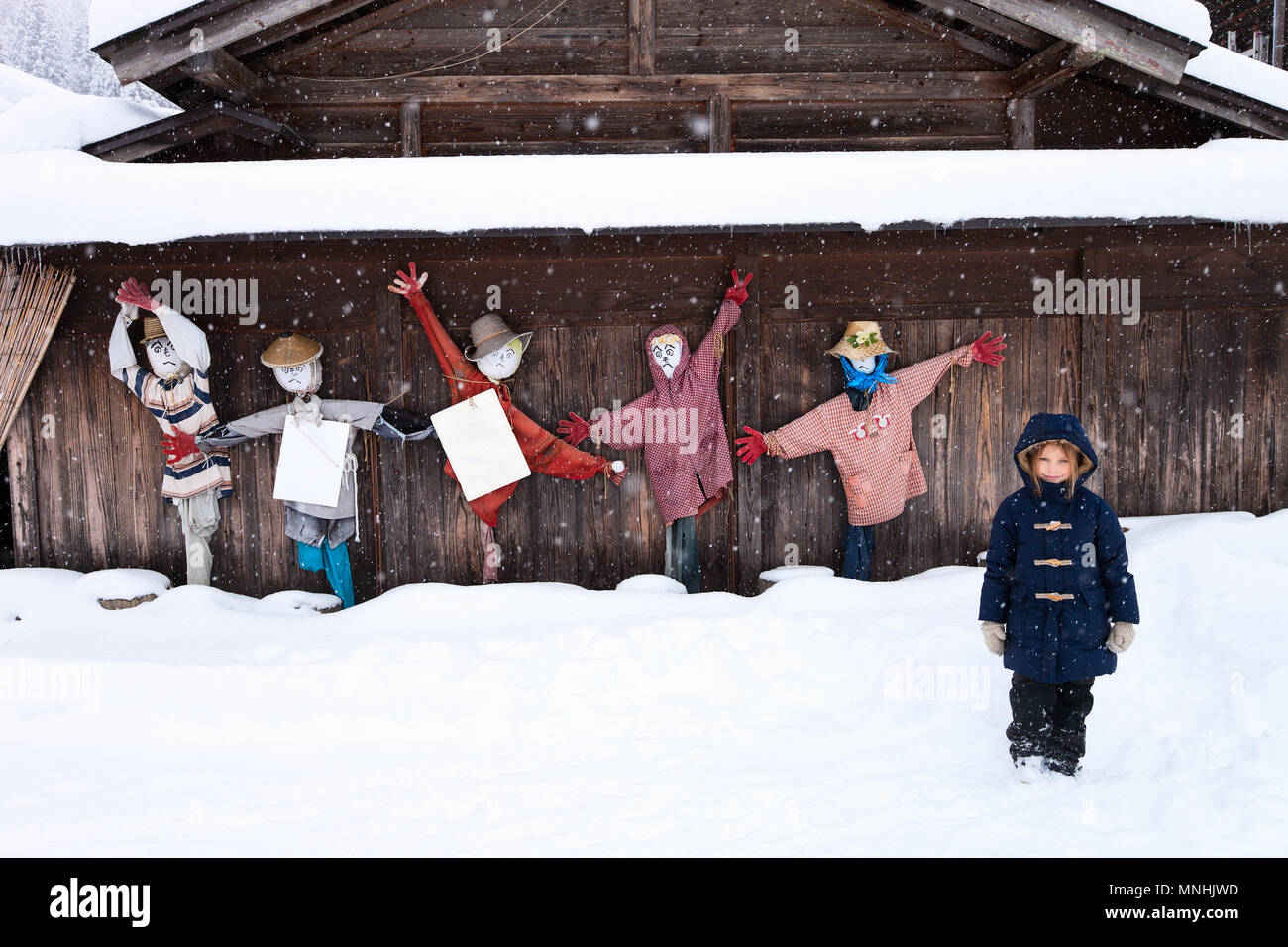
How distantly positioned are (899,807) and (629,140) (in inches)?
188

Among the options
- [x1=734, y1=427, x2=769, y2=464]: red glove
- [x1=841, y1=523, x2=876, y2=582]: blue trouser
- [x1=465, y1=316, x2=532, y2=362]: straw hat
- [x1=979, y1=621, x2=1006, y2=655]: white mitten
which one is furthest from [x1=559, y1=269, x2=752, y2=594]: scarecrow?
[x1=979, y1=621, x2=1006, y2=655]: white mitten

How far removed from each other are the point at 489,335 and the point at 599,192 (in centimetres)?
113

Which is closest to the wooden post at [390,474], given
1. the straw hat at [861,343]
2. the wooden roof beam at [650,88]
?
the wooden roof beam at [650,88]

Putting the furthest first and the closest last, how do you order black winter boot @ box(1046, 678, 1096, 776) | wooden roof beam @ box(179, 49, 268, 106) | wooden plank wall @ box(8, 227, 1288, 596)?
wooden plank wall @ box(8, 227, 1288, 596) < wooden roof beam @ box(179, 49, 268, 106) < black winter boot @ box(1046, 678, 1096, 776)

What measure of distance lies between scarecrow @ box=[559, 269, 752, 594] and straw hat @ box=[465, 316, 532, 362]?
66cm

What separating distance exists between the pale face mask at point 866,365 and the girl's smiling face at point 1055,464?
6.93 ft

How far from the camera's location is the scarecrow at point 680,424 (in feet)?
16.5

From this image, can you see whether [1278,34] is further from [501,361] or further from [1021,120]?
[501,361]

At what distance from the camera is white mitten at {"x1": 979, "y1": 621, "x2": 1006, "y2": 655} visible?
3201mm

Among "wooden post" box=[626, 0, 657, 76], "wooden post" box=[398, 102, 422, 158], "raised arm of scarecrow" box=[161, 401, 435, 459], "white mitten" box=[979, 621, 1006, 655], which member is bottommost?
"white mitten" box=[979, 621, 1006, 655]

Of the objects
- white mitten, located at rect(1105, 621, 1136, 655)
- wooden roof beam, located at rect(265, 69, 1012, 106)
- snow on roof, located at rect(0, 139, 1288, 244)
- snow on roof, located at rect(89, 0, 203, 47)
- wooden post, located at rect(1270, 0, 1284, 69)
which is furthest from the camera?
wooden post, located at rect(1270, 0, 1284, 69)

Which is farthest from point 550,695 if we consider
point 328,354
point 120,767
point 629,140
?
point 629,140

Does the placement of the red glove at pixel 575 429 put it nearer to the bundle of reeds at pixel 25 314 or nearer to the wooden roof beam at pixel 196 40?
the wooden roof beam at pixel 196 40

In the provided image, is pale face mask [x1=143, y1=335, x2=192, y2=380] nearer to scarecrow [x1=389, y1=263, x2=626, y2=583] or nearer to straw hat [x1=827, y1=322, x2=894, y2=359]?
scarecrow [x1=389, y1=263, x2=626, y2=583]
